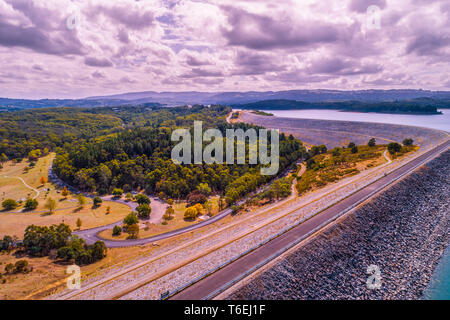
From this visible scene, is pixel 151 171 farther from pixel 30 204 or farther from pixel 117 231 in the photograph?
pixel 117 231

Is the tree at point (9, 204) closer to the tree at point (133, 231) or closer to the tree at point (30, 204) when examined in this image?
the tree at point (30, 204)

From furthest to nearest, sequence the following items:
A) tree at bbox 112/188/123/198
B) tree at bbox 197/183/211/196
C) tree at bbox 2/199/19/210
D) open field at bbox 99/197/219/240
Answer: tree at bbox 112/188/123/198 → tree at bbox 197/183/211/196 → tree at bbox 2/199/19/210 → open field at bbox 99/197/219/240

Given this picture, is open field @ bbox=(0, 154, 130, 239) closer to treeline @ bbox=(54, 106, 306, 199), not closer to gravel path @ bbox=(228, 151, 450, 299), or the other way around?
treeline @ bbox=(54, 106, 306, 199)

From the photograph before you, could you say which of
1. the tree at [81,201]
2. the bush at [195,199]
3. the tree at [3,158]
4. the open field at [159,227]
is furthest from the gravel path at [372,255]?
the tree at [3,158]

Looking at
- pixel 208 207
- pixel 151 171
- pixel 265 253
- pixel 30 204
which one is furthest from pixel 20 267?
pixel 151 171

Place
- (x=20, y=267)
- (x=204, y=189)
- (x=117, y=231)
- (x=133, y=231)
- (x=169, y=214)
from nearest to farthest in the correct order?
(x=20, y=267) → (x=133, y=231) → (x=117, y=231) → (x=169, y=214) → (x=204, y=189)

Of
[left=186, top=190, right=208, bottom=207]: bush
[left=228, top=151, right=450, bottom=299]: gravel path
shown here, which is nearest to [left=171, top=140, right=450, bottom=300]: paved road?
[left=228, top=151, right=450, bottom=299]: gravel path
